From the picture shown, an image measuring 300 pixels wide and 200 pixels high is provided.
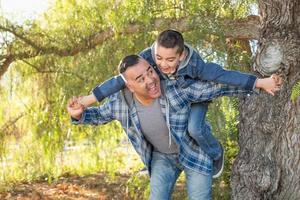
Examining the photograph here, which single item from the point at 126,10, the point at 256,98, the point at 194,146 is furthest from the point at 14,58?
the point at 194,146

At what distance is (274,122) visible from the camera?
148 inches

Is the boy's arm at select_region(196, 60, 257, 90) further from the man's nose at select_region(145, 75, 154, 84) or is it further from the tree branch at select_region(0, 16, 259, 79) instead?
the tree branch at select_region(0, 16, 259, 79)

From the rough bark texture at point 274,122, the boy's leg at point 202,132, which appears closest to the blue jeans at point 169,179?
the boy's leg at point 202,132

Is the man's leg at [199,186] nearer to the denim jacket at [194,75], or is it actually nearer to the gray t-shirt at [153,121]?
the gray t-shirt at [153,121]

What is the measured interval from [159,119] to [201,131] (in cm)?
20

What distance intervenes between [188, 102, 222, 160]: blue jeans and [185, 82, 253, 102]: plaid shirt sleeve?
0.27 feet

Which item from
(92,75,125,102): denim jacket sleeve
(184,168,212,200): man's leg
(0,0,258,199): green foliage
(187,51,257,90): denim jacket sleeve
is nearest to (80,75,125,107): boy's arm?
(92,75,125,102): denim jacket sleeve

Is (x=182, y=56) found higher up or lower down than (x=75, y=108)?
higher up

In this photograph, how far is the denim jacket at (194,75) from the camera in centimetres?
275

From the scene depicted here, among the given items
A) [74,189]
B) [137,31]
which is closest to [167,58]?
[137,31]

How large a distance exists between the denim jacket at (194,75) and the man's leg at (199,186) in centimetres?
45

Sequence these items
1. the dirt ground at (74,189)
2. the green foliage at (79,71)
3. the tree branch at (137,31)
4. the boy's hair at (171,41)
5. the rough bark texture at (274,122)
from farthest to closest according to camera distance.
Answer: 1. the dirt ground at (74,189)
2. the tree branch at (137,31)
3. the green foliage at (79,71)
4. the rough bark texture at (274,122)
5. the boy's hair at (171,41)

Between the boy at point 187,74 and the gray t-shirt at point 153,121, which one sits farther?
the gray t-shirt at point 153,121

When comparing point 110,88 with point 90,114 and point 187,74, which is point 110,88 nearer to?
point 90,114
